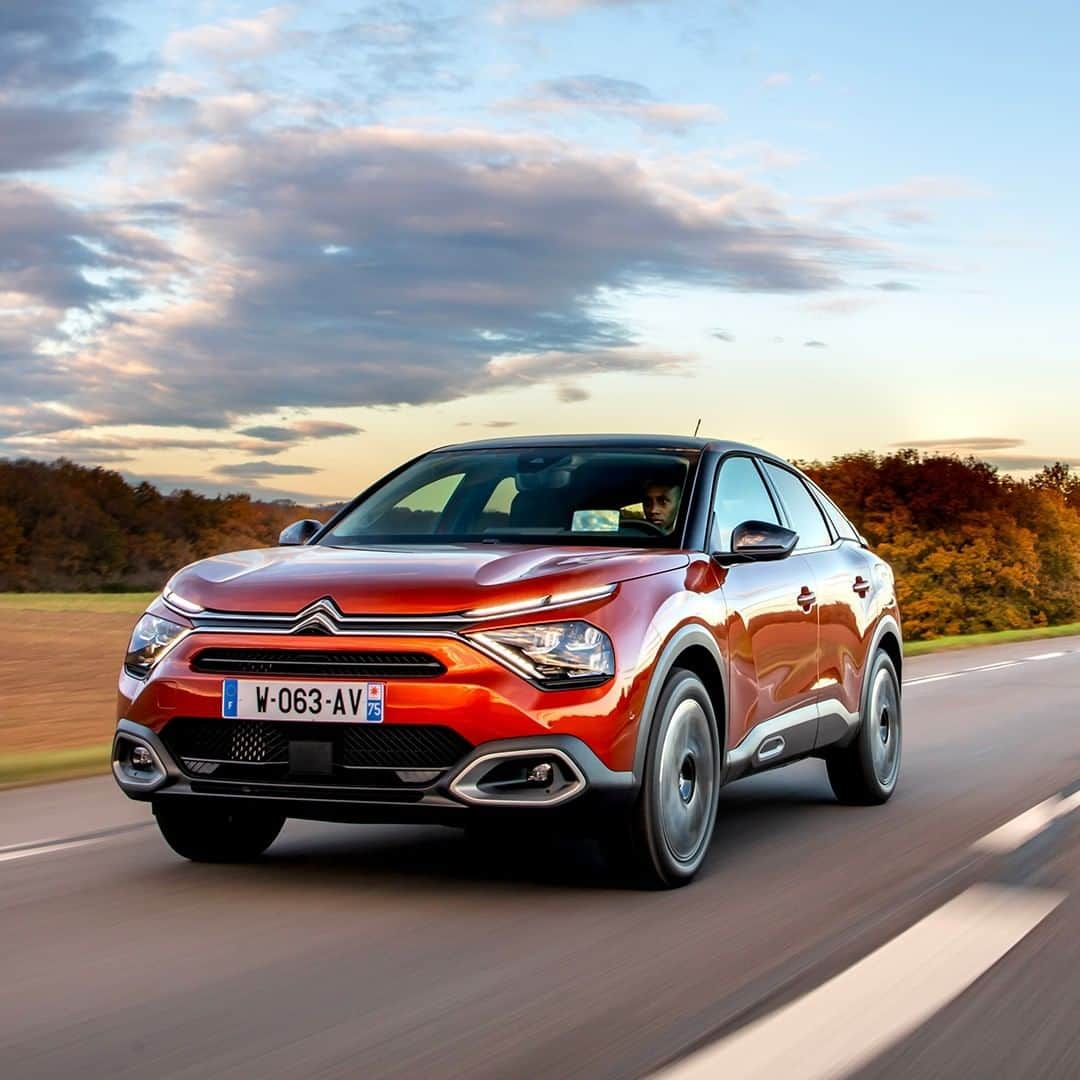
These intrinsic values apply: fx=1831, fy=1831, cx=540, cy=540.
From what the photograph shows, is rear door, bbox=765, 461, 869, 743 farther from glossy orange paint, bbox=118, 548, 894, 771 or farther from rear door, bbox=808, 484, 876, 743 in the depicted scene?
glossy orange paint, bbox=118, 548, 894, 771

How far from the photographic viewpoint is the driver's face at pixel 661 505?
744 cm

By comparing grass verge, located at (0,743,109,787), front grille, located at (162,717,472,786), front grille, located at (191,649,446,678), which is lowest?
grass verge, located at (0,743,109,787)

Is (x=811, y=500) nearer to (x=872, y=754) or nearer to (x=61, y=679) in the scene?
(x=872, y=754)

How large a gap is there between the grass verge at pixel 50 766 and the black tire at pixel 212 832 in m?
3.32

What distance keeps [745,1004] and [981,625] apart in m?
80.6

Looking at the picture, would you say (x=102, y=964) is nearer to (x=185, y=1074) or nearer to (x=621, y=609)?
(x=185, y=1074)

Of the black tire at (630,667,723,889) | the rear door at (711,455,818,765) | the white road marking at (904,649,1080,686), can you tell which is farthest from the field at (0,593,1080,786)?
the black tire at (630,667,723,889)

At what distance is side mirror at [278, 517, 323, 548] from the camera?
7754 millimetres

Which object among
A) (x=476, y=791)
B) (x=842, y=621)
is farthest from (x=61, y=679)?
(x=476, y=791)

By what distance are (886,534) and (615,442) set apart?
7831cm

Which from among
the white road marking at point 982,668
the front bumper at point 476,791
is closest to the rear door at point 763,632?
the front bumper at point 476,791

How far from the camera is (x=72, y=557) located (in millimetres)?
86062

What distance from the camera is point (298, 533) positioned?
7812 mm

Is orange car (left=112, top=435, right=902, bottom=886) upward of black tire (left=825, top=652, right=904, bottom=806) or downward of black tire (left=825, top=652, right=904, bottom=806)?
upward
